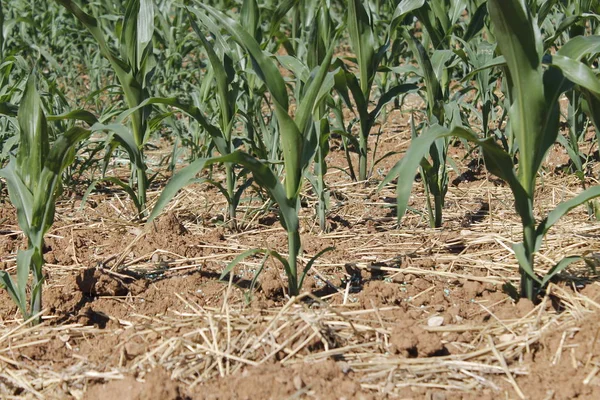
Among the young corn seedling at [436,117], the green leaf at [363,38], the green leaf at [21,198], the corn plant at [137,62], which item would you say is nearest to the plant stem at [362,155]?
the green leaf at [363,38]

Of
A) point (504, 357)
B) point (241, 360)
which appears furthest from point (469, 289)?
point (241, 360)

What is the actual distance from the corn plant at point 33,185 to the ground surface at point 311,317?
13cm

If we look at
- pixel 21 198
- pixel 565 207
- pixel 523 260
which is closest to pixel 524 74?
pixel 565 207

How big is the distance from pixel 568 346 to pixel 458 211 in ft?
4.47

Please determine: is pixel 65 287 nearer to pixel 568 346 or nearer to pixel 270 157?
pixel 270 157

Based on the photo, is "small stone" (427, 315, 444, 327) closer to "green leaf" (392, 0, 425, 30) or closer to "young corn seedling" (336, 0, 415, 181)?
"young corn seedling" (336, 0, 415, 181)

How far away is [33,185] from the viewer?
8.52 ft

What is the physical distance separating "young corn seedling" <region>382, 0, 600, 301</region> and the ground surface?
0.75ft

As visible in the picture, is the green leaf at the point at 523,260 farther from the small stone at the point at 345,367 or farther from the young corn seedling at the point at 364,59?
the young corn seedling at the point at 364,59

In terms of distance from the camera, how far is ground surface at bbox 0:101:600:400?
224cm

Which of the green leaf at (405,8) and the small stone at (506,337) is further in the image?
the green leaf at (405,8)

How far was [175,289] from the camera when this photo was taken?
282 cm

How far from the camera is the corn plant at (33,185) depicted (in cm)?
251

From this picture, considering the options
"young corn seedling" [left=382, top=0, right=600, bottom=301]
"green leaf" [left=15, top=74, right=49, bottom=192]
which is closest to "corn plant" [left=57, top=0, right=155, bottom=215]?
"green leaf" [left=15, top=74, right=49, bottom=192]
